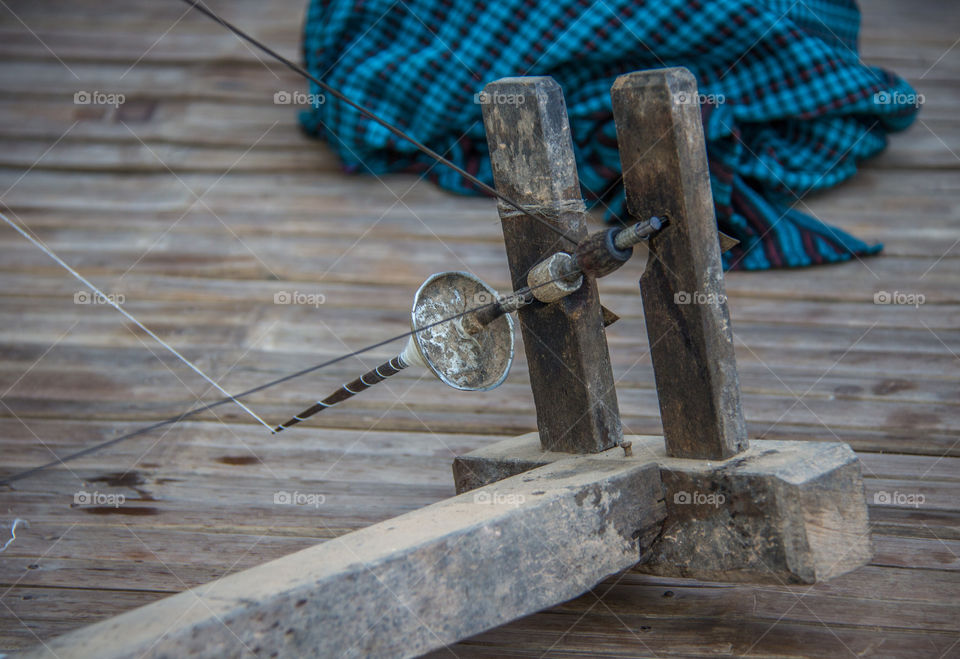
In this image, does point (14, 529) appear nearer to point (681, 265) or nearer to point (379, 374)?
point (379, 374)

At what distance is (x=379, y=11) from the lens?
12.2ft

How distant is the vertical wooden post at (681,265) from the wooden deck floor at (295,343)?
379 mm

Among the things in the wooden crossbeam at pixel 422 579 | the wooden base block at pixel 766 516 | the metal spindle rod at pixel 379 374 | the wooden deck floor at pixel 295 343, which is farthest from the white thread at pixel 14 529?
the wooden base block at pixel 766 516

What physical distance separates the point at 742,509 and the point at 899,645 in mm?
382

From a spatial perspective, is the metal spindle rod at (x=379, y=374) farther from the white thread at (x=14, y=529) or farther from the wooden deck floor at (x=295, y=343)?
the white thread at (x=14, y=529)

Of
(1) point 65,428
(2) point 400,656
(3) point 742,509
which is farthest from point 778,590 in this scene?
(1) point 65,428

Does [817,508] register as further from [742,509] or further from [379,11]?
[379,11]

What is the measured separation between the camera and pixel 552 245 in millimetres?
1671

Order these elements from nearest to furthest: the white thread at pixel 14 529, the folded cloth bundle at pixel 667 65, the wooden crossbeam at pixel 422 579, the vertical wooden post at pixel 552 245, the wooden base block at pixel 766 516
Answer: the wooden crossbeam at pixel 422 579 < the wooden base block at pixel 766 516 < the vertical wooden post at pixel 552 245 < the white thread at pixel 14 529 < the folded cloth bundle at pixel 667 65

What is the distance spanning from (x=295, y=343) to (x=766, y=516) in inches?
66.9

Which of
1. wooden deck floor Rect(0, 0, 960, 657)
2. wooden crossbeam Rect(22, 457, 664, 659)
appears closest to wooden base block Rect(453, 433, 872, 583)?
wooden crossbeam Rect(22, 457, 664, 659)

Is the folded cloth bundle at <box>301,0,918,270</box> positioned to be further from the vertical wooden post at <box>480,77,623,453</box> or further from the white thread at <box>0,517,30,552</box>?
the white thread at <box>0,517,30,552</box>

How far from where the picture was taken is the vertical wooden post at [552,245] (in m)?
1.65

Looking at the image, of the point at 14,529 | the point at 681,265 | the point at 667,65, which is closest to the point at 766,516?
the point at 681,265
